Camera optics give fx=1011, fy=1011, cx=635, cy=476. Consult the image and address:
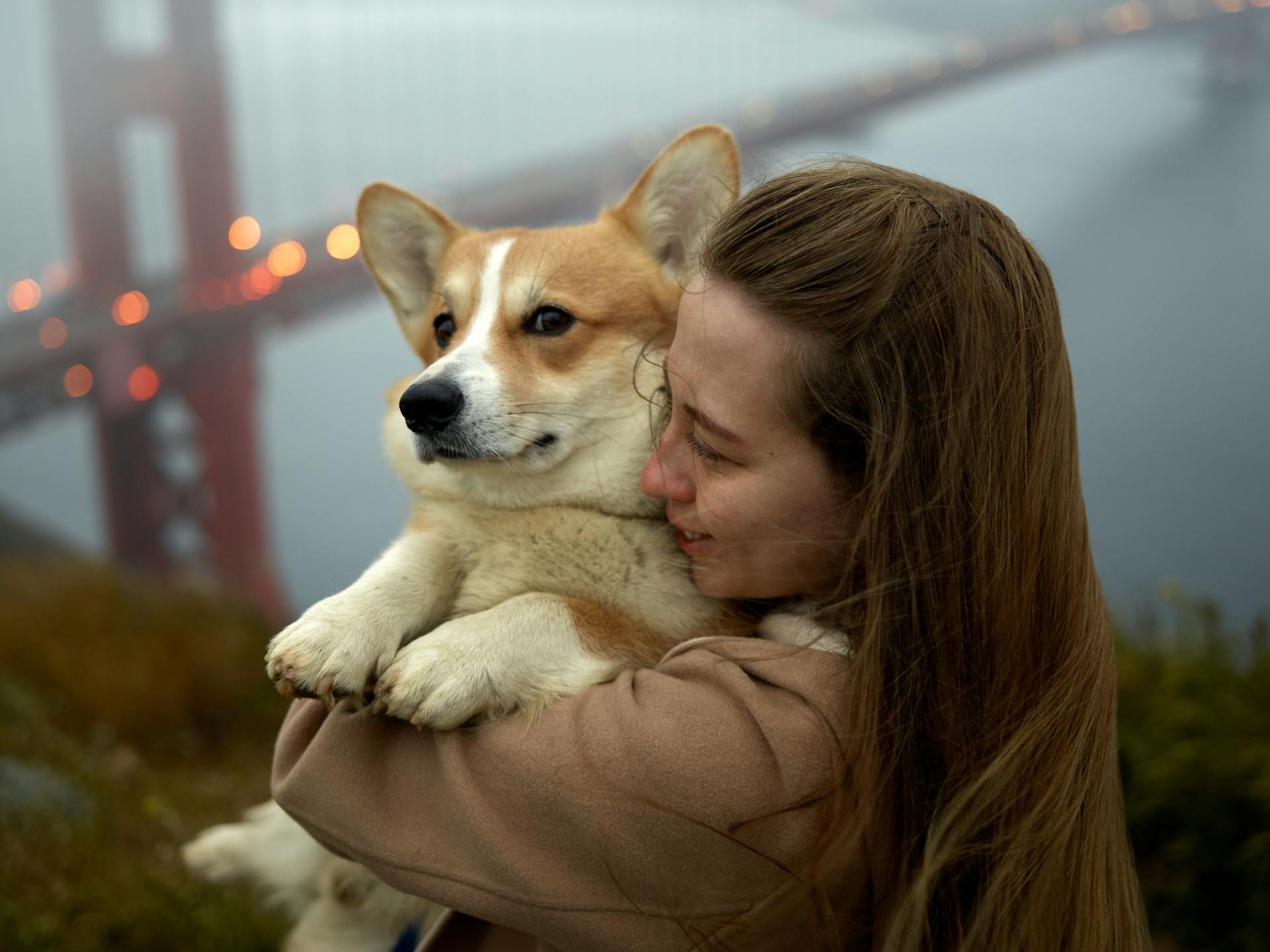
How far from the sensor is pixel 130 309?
5.48 m

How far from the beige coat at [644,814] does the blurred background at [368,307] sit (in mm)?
1883

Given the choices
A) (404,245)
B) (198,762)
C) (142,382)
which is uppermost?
(404,245)

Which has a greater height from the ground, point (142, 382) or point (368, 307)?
point (368, 307)

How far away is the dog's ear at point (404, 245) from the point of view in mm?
2061

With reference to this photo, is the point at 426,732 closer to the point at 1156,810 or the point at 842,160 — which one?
the point at 842,160

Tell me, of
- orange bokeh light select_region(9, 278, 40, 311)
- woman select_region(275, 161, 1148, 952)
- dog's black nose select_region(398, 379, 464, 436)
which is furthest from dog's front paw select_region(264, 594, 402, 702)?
orange bokeh light select_region(9, 278, 40, 311)

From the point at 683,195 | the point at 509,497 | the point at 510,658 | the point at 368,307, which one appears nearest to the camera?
the point at 510,658

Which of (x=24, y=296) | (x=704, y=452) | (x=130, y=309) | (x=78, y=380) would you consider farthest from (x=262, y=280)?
(x=704, y=452)

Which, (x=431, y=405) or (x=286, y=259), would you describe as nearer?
(x=431, y=405)

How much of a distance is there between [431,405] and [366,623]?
14.9 inches

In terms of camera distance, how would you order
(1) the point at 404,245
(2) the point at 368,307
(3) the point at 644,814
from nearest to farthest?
(3) the point at 644,814 < (1) the point at 404,245 < (2) the point at 368,307

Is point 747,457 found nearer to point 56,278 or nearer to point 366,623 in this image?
point 366,623

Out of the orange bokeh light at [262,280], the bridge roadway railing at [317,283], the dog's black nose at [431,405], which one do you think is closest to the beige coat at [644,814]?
the dog's black nose at [431,405]

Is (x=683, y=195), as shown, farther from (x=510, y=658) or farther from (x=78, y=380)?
(x=78, y=380)
